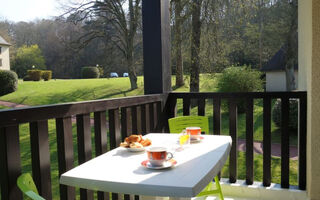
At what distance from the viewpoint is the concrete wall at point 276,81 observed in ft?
51.6

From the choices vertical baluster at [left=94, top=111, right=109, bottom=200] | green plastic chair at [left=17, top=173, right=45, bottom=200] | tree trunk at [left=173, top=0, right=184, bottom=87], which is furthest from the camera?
tree trunk at [left=173, top=0, right=184, bottom=87]

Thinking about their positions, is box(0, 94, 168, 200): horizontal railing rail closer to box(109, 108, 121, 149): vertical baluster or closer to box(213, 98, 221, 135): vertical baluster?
box(109, 108, 121, 149): vertical baluster

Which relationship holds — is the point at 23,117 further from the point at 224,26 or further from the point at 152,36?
the point at 224,26

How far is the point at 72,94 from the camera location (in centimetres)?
1648

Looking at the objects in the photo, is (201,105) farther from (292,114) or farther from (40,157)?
(292,114)

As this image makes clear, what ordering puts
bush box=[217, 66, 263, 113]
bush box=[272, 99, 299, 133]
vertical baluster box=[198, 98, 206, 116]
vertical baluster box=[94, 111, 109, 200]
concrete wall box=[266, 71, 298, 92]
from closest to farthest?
A: vertical baluster box=[94, 111, 109, 200] → vertical baluster box=[198, 98, 206, 116] → bush box=[272, 99, 299, 133] → bush box=[217, 66, 263, 113] → concrete wall box=[266, 71, 298, 92]

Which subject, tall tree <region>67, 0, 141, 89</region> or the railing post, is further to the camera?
tall tree <region>67, 0, 141, 89</region>

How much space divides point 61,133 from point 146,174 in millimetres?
610

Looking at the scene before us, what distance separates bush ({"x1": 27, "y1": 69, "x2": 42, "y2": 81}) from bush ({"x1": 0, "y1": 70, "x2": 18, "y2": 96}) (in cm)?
680

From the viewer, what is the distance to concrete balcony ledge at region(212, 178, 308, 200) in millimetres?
2805

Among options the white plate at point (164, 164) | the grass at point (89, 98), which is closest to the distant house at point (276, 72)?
the grass at point (89, 98)

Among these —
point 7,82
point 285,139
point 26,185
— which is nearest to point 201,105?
point 285,139

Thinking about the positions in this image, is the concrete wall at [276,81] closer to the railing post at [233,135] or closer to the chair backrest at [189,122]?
the railing post at [233,135]

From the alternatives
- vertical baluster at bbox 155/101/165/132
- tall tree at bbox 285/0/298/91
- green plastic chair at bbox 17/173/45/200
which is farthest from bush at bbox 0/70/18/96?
green plastic chair at bbox 17/173/45/200
